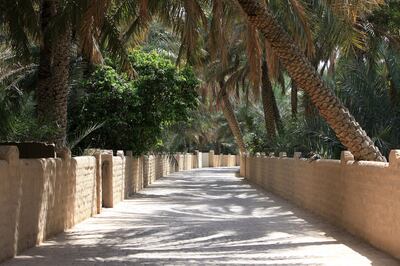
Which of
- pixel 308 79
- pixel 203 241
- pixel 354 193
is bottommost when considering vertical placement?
pixel 203 241

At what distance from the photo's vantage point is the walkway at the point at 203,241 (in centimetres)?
980

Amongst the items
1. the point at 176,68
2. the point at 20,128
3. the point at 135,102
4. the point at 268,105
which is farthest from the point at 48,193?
the point at 268,105

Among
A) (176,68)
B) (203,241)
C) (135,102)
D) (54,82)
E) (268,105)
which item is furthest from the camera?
(268,105)

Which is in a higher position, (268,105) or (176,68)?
(176,68)

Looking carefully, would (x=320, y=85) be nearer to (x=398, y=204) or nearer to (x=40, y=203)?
(x=398, y=204)

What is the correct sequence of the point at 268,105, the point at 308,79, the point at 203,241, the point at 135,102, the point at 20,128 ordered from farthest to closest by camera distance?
the point at 268,105 < the point at 135,102 < the point at 20,128 < the point at 308,79 < the point at 203,241

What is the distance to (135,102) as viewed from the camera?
24.6 metres

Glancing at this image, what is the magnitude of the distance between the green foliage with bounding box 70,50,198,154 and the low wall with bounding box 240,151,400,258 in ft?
21.2

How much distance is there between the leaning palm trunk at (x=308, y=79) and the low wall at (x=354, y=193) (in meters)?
0.48

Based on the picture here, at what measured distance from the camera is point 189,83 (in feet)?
88.1

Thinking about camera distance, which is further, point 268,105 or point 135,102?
point 268,105

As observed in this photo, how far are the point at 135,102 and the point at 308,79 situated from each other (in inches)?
459

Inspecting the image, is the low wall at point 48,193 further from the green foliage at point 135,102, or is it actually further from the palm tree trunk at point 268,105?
the palm tree trunk at point 268,105

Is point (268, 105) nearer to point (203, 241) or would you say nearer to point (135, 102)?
point (135, 102)
